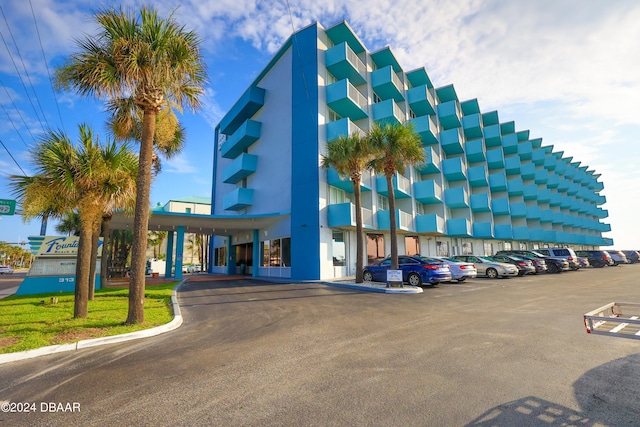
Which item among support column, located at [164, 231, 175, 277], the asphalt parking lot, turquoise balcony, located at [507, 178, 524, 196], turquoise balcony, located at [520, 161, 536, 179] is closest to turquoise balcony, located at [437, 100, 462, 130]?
turquoise balcony, located at [507, 178, 524, 196]

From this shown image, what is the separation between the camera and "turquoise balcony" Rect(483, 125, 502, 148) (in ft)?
137

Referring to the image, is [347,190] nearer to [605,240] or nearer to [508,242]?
[508,242]

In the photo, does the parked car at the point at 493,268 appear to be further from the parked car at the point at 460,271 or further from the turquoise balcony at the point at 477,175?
the turquoise balcony at the point at 477,175

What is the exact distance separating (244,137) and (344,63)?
1136 cm

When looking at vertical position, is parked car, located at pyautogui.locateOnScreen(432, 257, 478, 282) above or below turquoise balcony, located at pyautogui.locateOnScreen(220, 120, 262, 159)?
below

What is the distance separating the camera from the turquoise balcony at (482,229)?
35.1m

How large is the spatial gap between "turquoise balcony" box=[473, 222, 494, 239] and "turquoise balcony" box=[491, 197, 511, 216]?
4810mm

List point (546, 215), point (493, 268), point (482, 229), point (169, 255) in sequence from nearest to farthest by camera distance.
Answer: point (493, 268) → point (169, 255) → point (482, 229) → point (546, 215)

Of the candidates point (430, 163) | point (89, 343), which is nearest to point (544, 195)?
point (430, 163)

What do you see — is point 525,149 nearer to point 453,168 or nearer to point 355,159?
point 453,168

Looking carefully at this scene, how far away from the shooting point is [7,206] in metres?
10.3

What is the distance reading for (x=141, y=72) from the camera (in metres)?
8.59

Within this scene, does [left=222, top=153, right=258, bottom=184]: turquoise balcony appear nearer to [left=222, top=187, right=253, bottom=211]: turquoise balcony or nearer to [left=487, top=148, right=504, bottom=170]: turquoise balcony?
[left=222, top=187, right=253, bottom=211]: turquoise balcony

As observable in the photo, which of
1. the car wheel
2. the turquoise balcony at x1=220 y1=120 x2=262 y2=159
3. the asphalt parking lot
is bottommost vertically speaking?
the asphalt parking lot
